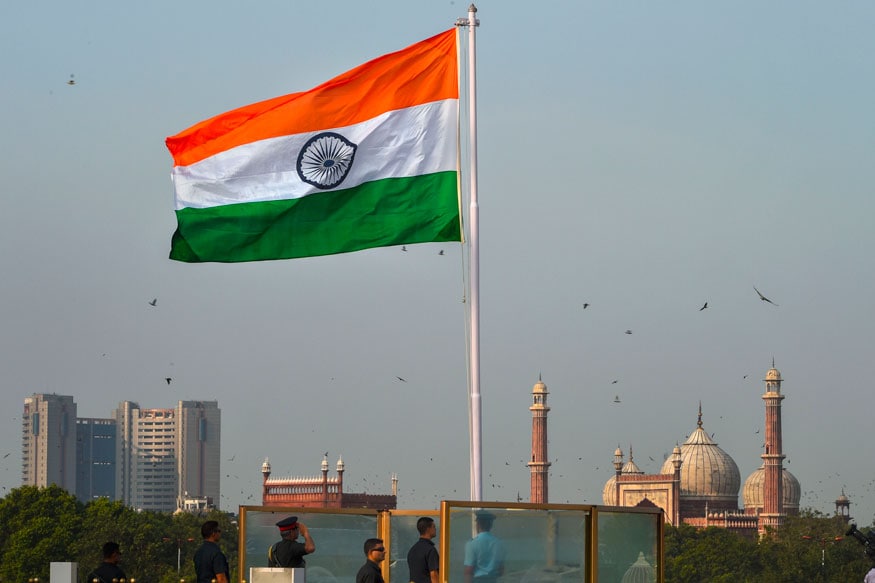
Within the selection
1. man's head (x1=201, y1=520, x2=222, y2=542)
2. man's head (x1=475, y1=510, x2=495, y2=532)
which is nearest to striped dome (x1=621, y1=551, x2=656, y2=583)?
man's head (x1=475, y1=510, x2=495, y2=532)

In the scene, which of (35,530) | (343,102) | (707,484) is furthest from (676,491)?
(343,102)

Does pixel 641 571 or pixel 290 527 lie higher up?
pixel 290 527

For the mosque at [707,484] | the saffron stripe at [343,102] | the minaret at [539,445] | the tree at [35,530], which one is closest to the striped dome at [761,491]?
the mosque at [707,484]

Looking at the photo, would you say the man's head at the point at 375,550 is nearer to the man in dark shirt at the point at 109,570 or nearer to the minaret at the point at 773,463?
the man in dark shirt at the point at 109,570

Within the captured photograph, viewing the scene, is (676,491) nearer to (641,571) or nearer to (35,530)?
(35,530)

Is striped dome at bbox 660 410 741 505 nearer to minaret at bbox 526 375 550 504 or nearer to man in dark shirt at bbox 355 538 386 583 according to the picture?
minaret at bbox 526 375 550 504
